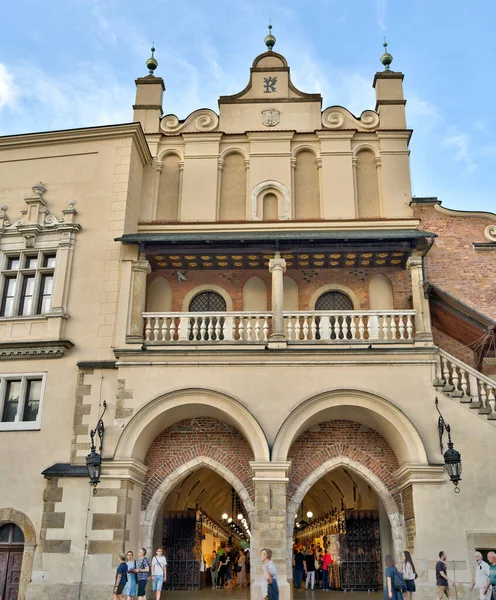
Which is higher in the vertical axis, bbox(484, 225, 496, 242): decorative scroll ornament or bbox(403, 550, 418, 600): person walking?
bbox(484, 225, 496, 242): decorative scroll ornament

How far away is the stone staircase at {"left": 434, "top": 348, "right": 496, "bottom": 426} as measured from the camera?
47.8ft

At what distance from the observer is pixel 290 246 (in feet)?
54.2

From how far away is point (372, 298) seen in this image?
18.0m

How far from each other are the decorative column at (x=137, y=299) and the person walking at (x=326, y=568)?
34.6 ft

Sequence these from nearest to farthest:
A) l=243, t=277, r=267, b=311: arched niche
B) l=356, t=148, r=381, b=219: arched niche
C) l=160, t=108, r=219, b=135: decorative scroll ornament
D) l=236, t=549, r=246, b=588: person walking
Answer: l=243, t=277, r=267, b=311: arched niche → l=356, t=148, r=381, b=219: arched niche → l=160, t=108, r=219, b=135: decorative scroll ornament → l=236, t=549, r=246, b=588: person walking

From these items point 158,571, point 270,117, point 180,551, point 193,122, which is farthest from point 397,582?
point 193,122

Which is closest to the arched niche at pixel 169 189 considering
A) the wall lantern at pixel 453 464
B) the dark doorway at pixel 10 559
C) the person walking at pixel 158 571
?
the dark doorway at pixel 10 559

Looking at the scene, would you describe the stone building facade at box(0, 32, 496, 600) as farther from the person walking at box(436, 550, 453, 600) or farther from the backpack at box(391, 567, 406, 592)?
the backpack at box(391, 567, 406, 592)

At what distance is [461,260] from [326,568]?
10.8m

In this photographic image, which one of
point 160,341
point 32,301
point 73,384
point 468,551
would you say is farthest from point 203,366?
point 468,551

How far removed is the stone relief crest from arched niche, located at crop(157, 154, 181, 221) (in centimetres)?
307

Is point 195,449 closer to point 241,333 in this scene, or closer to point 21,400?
point 241,333

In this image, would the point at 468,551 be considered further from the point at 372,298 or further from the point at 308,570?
the point at 308,570

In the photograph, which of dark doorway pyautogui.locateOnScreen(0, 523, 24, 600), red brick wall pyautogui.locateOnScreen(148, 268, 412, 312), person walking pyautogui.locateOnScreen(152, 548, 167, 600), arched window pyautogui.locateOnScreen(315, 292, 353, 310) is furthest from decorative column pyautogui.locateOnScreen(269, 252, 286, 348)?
dark doorway pyautogui.locateOnScreen(0, 523, 24, 600)
